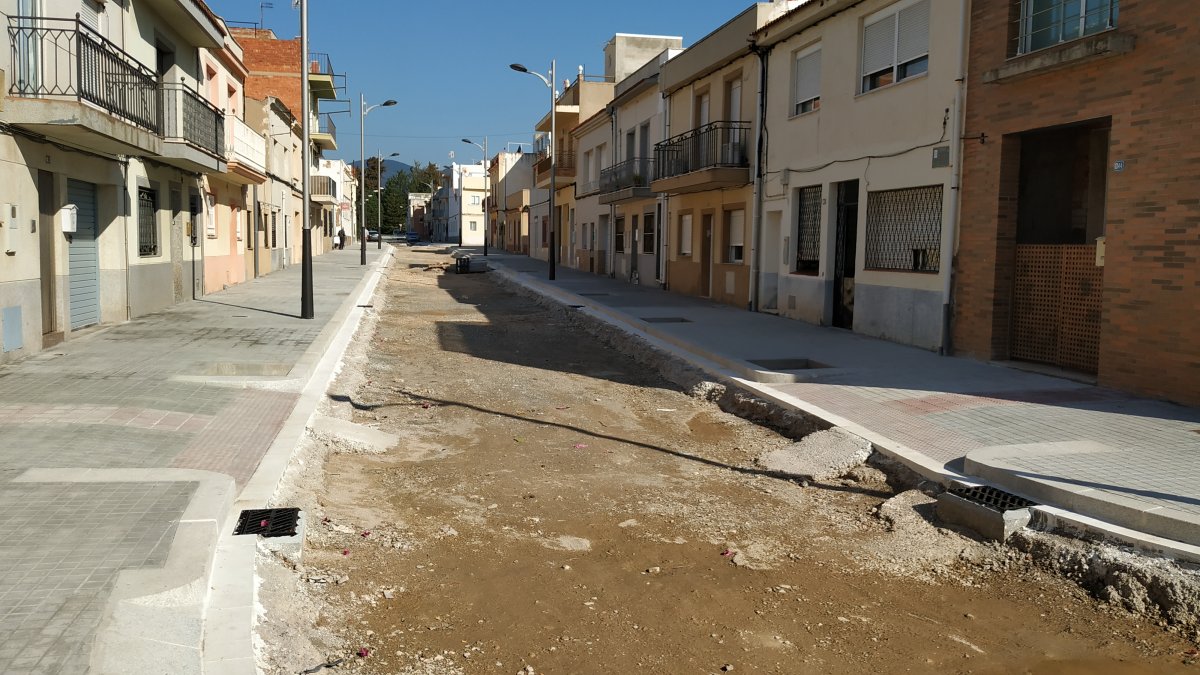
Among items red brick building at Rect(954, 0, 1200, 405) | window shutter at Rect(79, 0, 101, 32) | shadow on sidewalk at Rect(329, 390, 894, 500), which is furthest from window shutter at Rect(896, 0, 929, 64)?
window shutter at Rect(79, 0, 101, 32)

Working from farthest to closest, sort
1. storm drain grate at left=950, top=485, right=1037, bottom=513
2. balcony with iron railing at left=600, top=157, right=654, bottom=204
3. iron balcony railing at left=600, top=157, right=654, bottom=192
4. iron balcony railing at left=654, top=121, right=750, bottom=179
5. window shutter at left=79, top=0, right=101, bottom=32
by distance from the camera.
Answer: iron balcony railing at left=600, top=157, right=654, bottom=192, balcony with iron railing at left=600, top=157, right=654, bottom=204, iron balcony railing at left=654, top=121, right=750, bottom=179, window shutter at left=79, top=0, right=101, bottom=32, storm drain grate at left=950, top=485, right=1037, bottom=513

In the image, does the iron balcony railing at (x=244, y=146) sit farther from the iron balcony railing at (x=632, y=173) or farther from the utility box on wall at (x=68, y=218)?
the iron balcony railing at (x=632, y=173)

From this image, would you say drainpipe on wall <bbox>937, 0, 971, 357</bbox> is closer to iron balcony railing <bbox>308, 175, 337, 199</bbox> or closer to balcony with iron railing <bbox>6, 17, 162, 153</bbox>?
balcony with iron railing <bbox>6, 17, 162, 153</bbox>

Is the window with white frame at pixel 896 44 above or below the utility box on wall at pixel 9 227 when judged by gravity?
above

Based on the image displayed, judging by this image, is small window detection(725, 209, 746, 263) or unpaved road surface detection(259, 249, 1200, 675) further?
small window detection(725, 209, 746, 263)

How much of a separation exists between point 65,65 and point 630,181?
18890 millimetres

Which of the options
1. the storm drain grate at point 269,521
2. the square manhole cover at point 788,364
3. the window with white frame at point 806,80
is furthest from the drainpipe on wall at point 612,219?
the storm drain grate at point 269,521

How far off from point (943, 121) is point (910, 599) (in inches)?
377

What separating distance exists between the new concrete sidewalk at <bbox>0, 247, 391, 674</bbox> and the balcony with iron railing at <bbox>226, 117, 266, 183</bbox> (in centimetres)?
992

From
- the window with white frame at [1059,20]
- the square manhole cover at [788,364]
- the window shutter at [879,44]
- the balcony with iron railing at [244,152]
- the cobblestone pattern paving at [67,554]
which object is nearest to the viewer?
the cobblestone pattern paving at [67,554]

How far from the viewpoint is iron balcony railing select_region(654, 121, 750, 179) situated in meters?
20.2

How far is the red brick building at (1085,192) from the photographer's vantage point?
8961 mm

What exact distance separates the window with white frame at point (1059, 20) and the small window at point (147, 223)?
47.9ft

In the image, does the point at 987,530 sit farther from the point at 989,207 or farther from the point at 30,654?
the point at 989,207
